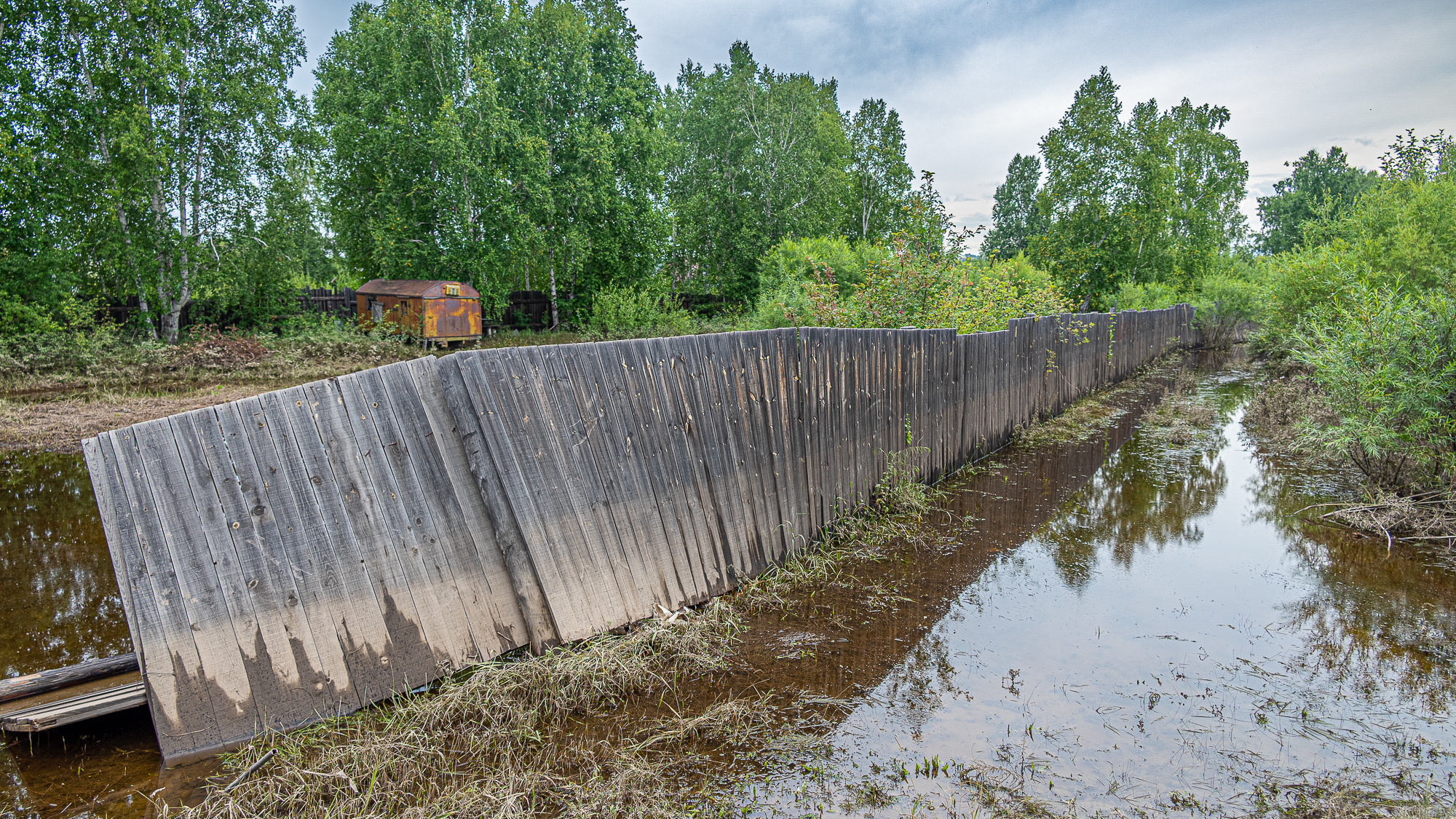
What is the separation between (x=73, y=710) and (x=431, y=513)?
147cm

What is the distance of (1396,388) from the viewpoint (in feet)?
19.8

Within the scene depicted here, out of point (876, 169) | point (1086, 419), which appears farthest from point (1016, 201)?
point (1086, 419)

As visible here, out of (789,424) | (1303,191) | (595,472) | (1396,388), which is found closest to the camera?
(595,472)

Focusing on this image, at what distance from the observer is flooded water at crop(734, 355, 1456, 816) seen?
274cm

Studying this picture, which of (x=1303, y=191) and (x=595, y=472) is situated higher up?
(x=1303, y=191)

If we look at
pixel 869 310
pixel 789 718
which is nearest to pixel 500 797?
pixel 789 718

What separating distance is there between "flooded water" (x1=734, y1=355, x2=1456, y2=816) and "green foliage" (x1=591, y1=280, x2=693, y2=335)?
1789cm

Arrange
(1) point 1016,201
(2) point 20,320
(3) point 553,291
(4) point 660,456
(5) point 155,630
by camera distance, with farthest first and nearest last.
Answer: (1) point 1016,201 < (3) point 553,291 < (2) point 20,320 < (4) point 660,456 < (5) point 155,630

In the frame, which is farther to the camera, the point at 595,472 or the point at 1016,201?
the point at 1016,201

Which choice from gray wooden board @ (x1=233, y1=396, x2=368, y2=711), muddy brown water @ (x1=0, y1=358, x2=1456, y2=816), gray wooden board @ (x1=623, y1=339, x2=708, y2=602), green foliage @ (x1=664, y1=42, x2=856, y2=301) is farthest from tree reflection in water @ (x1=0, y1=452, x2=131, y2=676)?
green foliage @ (x1=664, y1=42, x2=856, y2=301)

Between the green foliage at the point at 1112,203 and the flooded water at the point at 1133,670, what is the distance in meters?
26.0

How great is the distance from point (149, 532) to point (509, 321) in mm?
25100

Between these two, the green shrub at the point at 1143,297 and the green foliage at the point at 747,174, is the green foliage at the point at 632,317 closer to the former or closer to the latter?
the green foliage at the point at 747,174

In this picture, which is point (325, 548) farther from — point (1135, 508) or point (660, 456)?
point (1135, 508)
